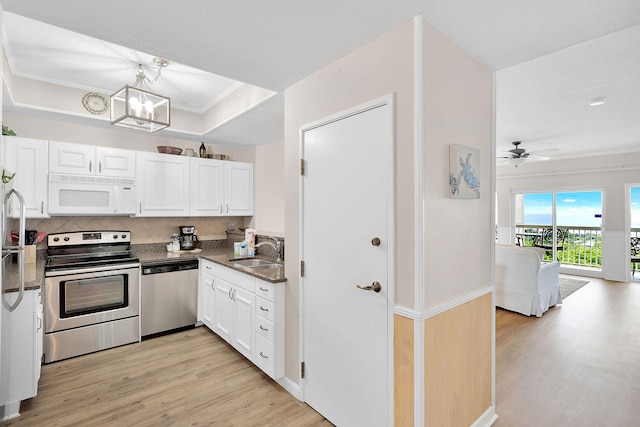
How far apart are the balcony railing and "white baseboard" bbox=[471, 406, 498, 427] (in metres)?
6.88

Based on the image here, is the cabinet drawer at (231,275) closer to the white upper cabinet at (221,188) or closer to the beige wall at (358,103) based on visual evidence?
the beige wall at (358,103)

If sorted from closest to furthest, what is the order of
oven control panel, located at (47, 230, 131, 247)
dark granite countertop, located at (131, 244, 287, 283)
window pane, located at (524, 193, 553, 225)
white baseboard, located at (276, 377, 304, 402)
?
1. white baseboard, located at (276, 377, 304, 402)
2. dark granite countertop, located at (131, 244, 287, 283)
3. oven control panel, located at (47, 230, 131, 247)
4. window pane, located at (524, 193, 553, 225)

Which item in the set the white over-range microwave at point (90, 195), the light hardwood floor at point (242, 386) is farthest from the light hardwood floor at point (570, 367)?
the white over-range microwave at point (90, 195)

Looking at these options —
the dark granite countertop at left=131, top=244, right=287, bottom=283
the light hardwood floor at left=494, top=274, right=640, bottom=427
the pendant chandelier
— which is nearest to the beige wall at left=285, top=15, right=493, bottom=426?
the light hardwood floor at left=494, top=274, right=640, bottom=427

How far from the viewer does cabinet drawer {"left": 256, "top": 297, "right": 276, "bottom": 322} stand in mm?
2535

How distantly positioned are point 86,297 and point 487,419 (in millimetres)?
3627

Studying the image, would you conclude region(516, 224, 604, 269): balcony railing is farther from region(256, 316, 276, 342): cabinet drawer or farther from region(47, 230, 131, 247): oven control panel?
region(47, 230, 131, 247): oven control panel

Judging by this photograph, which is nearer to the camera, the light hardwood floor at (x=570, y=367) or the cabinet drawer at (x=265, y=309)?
the light hardwood floor at (x=570, y=367)

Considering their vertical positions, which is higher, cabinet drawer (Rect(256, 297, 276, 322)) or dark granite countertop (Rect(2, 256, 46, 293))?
dark granite countertop (Rect(2, 256, 46, 293))

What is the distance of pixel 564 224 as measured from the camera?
7.43m

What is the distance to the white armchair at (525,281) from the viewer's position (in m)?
4.30

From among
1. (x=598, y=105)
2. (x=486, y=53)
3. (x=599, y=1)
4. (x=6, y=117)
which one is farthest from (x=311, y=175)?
(x=598, y=105)

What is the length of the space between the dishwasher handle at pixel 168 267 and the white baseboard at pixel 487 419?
3161 mm

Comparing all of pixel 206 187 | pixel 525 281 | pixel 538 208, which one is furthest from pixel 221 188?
pixel 538 208
